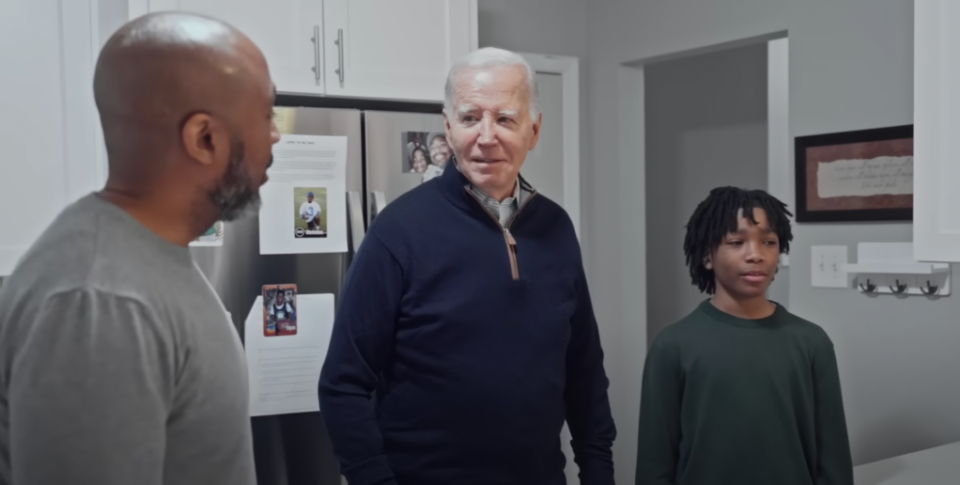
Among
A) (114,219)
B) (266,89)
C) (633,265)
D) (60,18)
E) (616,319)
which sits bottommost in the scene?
(616,319)

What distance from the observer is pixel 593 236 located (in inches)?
123

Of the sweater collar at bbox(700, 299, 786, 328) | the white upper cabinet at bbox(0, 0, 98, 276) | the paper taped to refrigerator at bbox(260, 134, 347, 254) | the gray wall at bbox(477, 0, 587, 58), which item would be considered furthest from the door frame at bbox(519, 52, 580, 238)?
the white upper cabinet at bbox(0, 0, 98, 276)

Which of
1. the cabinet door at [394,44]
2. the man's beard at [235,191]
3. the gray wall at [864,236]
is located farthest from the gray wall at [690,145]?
the man's beard at [235,191]

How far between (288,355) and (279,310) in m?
0.11

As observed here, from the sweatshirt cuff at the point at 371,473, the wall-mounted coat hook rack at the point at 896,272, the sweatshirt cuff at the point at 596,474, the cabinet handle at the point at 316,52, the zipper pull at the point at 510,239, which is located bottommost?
the sweatshirt cuff at the point at 596,474

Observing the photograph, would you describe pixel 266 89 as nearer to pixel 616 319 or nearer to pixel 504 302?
pixel 504 302

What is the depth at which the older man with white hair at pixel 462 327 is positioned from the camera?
121 centimetres

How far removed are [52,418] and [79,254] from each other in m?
0.13

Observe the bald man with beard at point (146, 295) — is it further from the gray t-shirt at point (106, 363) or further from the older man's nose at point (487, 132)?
the older man's nose at point (487, 132)

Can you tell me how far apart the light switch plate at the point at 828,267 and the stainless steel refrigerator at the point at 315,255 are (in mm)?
1163

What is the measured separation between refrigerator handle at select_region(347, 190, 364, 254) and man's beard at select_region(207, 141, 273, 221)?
4.04 ft

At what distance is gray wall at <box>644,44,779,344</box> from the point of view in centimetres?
379

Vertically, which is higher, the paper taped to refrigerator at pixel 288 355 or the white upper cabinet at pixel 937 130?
the white upper cabinet at pixel 937 130

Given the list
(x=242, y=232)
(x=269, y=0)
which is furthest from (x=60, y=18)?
(x=242, y=232)
